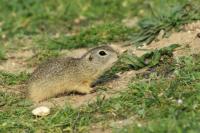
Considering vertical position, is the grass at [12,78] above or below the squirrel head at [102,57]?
above

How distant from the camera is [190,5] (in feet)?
31.3

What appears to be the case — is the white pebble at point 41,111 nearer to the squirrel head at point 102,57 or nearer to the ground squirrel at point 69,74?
the ground squirrel at point 69,74

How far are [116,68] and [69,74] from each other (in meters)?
0.84

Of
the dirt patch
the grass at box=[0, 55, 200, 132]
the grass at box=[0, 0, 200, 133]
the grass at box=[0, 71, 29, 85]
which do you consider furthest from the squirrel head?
the grass at box=[0, 71, 29, 85]

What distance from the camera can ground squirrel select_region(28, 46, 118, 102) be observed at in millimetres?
7848

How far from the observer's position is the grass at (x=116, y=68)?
649 centimetres

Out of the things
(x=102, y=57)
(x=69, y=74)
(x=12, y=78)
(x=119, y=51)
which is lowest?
(x=69, y=74)

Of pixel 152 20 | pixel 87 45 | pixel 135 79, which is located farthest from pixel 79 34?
pixel 135 79

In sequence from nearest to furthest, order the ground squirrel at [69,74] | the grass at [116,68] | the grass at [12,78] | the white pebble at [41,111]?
the grass at [116,68]
the white pebble at [41,111]
the ground squirrel at [69,74]
the grass at [12,78]

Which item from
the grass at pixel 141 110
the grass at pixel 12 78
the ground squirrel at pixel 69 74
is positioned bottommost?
the grass at pixel 141 110

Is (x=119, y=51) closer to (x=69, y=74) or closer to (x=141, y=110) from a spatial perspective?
(x=69, y=74)

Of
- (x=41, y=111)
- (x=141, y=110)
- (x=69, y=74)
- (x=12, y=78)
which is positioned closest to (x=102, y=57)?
(x=69, y=74)

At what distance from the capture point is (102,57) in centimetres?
792

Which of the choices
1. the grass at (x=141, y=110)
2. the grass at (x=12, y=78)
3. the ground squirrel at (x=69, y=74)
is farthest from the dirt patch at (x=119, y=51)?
the grass at (x=12, y=78)
